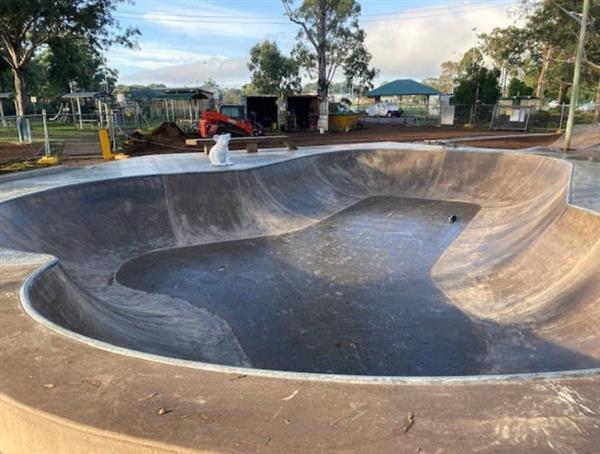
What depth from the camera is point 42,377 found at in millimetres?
2652

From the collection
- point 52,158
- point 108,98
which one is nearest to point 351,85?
point 108,98

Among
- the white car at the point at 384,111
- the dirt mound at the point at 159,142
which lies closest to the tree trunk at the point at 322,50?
the white car at the point at 384,111

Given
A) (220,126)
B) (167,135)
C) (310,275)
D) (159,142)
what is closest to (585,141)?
(310,275)

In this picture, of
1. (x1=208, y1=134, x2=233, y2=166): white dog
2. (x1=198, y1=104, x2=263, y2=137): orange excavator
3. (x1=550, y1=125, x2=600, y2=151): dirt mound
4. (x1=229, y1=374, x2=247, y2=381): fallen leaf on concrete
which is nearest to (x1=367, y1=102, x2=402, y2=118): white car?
(x1=198, y1=104, x2=263, y2=137): orange excavator

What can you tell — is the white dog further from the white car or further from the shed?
the white car

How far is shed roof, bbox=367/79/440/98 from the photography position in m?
45.6

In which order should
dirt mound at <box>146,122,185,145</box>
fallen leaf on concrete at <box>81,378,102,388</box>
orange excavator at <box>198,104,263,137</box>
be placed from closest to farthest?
fallen leaf on concrete at <box>81,378,102,388</box> < dirt mound at <box>146,122,185,145</box> < orange excavator at <box>198,104,263,137</box>

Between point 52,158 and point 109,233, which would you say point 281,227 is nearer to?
point 109,233

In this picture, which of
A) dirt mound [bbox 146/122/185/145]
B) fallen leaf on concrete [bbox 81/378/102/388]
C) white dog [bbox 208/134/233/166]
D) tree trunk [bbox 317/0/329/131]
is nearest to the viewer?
fallen leaf on concrete [bbox 81/378/102/388]

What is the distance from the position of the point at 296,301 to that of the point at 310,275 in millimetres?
1110

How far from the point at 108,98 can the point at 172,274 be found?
69.8 feet

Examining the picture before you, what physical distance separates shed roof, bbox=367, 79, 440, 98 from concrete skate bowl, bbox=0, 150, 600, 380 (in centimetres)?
3443

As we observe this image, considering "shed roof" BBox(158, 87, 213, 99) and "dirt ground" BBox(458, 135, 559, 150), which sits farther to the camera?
"shed roof" BBox(158, 87, 213, 99)

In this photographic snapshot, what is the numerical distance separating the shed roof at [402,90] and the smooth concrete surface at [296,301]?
3217 cm
